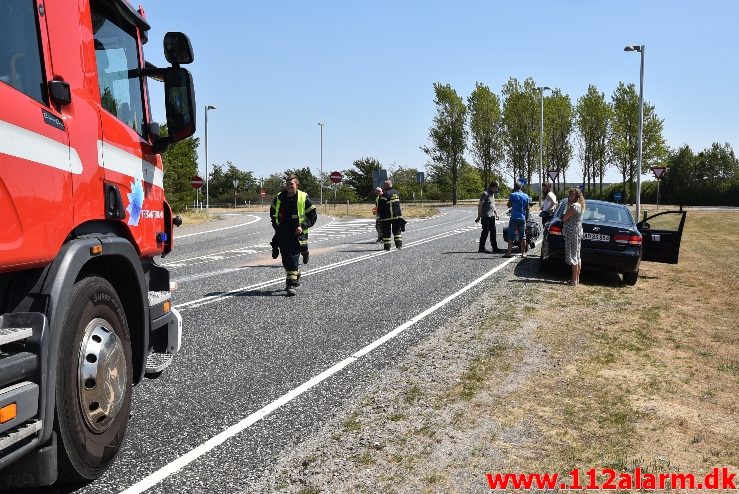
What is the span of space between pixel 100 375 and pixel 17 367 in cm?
76

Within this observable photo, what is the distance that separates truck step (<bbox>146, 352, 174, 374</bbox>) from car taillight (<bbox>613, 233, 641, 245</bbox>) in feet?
29.2

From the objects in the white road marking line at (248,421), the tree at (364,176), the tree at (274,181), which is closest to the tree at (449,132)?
the tree at (364,176)

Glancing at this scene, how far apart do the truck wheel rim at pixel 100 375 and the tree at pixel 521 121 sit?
2627 inches

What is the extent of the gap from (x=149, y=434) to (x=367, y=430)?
139 centimetres

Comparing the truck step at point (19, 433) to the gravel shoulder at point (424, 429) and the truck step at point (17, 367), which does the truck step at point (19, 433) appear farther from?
the gravel shoulder at point (424, 429)

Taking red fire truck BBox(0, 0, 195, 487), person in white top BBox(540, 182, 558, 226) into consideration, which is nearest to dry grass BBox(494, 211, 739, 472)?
red fire truck BBox(0, 0, 195, 487)

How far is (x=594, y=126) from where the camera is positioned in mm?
66625

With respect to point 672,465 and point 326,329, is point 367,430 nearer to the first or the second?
point 672,465

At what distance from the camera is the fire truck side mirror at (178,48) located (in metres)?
4.23

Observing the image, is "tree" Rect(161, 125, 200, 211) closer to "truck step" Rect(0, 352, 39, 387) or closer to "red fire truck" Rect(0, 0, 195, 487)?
"red fire truck" Rect(0, 0, 195, 487)

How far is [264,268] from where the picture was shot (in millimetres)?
13586

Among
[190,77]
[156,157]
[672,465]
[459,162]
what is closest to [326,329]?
[156,157]

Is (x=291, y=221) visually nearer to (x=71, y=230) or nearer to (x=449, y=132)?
(x=71, y=230)

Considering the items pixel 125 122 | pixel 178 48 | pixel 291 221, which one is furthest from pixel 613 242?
pixel 125 122
